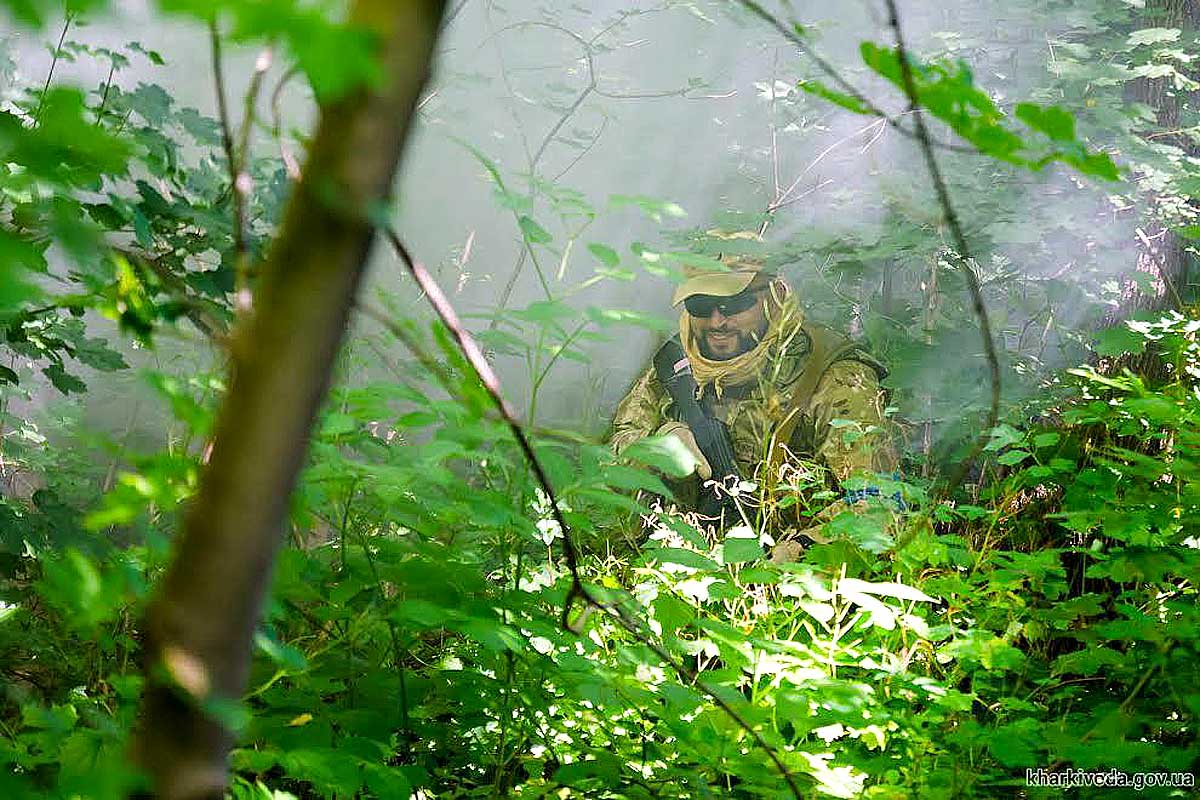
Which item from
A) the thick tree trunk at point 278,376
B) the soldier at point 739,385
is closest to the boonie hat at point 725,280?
the soldier at point 739,385

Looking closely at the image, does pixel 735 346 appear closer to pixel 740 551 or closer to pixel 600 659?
pixel 600 659

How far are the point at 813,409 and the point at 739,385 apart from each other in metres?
0.60

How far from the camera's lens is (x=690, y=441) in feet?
16.9

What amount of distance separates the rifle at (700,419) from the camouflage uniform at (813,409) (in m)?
0.05

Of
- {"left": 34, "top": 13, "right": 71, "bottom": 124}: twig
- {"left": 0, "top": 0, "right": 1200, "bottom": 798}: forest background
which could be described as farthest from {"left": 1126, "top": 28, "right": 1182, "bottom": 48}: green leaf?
{"left": 34, "top": 13, "right": 71, "bottom": 124}: twig

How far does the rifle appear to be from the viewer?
16.2 ft

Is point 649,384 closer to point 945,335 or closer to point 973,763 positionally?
point 945,335

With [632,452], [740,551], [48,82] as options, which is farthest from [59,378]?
[740,551]

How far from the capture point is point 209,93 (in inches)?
289

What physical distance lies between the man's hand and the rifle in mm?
22

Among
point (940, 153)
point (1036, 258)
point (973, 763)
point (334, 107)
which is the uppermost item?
point (940, 153)

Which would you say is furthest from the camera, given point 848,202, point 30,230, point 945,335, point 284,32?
point 848,202

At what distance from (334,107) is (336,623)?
50.5 inches

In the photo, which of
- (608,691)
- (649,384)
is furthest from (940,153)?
(608,691)
